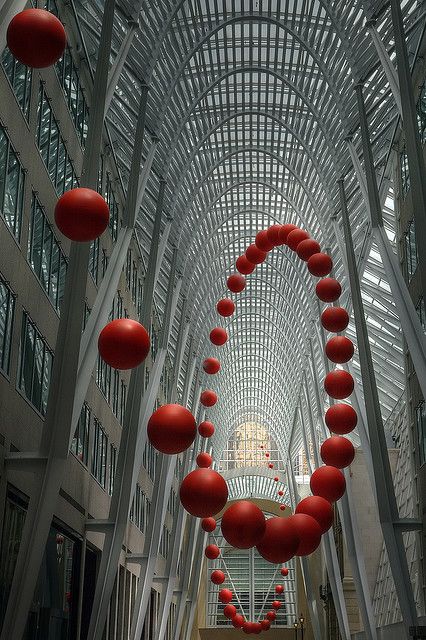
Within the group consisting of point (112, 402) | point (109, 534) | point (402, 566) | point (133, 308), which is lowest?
point (402, 566)

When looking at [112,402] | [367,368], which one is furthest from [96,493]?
[367,368]

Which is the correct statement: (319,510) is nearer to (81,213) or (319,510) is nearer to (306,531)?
(306,531)

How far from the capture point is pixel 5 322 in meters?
19.5

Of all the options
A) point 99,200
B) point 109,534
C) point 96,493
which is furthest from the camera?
point 96,493

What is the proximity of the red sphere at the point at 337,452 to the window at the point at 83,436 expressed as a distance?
11.7 meters

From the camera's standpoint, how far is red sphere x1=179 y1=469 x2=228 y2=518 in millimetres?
13469

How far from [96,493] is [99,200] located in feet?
72.4

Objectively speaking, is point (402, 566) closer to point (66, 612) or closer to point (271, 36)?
point (66, 612)

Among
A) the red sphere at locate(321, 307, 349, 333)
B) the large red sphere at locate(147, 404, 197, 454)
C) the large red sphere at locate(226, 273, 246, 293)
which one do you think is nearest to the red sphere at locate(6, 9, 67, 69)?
the large red sphere at locate(147, 404, 197, 454)

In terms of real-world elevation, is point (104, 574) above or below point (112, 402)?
below

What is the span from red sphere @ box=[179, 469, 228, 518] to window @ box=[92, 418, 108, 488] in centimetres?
1849

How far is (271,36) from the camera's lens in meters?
33.2

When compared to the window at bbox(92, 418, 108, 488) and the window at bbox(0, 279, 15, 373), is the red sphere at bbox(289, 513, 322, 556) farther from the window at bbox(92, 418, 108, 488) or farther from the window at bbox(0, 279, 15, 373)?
the window at bbox(92, 418, 108, 488)

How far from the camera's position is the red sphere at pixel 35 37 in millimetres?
9852
